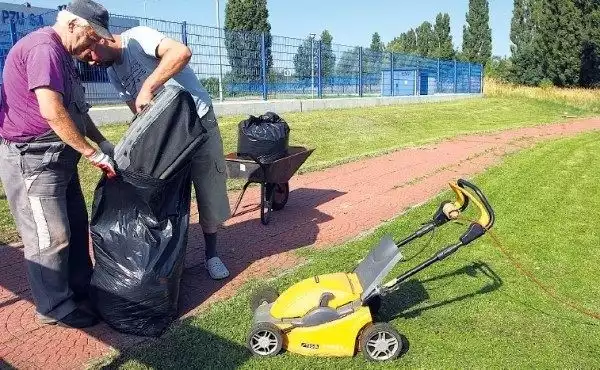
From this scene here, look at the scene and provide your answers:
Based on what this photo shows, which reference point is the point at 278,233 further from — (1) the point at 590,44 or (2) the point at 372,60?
(1) the point at 590,44

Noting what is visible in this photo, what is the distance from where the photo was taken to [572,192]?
26.7ft

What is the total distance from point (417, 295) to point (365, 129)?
11522 millimetres

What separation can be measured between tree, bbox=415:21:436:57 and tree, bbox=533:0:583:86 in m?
30.1

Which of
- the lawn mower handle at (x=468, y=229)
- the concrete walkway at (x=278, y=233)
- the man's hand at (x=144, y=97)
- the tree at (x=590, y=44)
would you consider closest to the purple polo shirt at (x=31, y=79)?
the man's hand at (x=144, y=97)

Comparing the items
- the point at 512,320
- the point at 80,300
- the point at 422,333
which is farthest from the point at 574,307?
the point at 80,300

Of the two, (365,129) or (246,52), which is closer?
(365,129)

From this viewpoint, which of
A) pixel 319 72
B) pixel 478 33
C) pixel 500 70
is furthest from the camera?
pixel 478 33

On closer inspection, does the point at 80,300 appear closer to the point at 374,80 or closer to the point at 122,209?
the point at 122,209

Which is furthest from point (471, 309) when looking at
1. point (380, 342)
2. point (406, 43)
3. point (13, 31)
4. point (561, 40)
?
point (406, 43)

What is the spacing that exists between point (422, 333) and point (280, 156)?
304 cm

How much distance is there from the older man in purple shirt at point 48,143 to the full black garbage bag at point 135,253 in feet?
0.64

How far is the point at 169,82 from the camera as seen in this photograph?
4.21 meters

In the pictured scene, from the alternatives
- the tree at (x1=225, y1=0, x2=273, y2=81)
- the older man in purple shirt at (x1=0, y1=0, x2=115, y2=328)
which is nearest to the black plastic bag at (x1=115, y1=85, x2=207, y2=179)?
the older man in purple shirt at (x1=0, y1=0, x2=115, y2=328)

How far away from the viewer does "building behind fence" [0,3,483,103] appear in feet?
39.8
